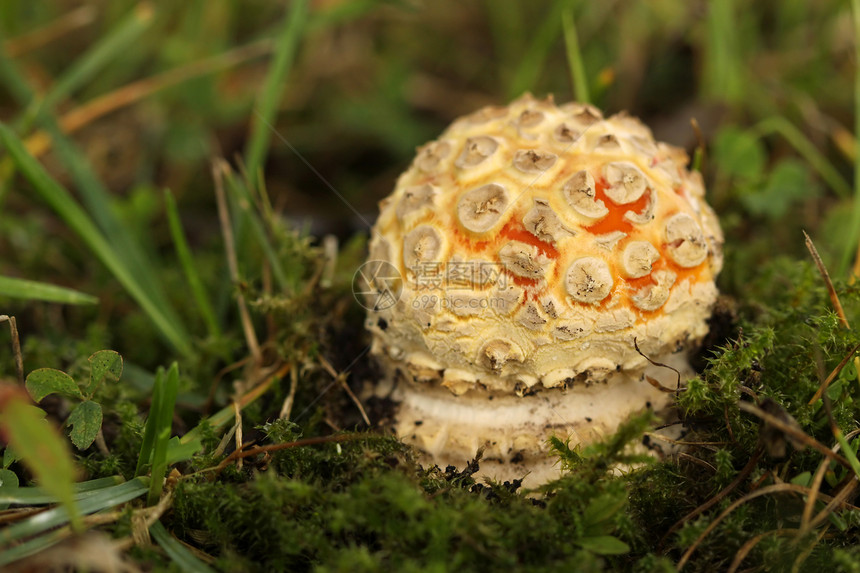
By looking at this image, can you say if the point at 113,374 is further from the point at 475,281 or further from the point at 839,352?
the point at 839,352

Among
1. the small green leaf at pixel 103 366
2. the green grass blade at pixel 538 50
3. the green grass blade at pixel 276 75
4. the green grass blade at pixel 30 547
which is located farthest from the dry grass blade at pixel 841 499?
the green grass blade at pixel 538 50

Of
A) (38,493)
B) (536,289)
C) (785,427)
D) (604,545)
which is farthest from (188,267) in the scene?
(785,427)

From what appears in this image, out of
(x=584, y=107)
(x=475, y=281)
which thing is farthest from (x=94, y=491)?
(x=584, y=107)

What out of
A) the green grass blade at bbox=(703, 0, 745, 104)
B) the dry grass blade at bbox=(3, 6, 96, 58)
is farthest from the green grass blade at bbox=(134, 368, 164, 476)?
the green grass blade at bbox=(703, 0, 745, 104)

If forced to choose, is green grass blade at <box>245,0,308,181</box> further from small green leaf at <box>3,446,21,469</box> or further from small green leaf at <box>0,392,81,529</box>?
small green leaf at <box>0,392,81,529</box>

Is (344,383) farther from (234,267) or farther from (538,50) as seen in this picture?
(538,50)

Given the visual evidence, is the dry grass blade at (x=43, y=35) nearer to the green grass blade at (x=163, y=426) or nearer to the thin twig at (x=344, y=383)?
the thin twig at (x=344, y=383)

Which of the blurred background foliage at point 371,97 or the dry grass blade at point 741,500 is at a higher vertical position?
the blurred background foliage at point 371,97

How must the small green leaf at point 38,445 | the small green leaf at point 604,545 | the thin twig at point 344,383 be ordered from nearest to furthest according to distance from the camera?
1. the small green leaf at point 38,445
2. the small green leaf at point 604,545
3. the thin twig at point 344,383
